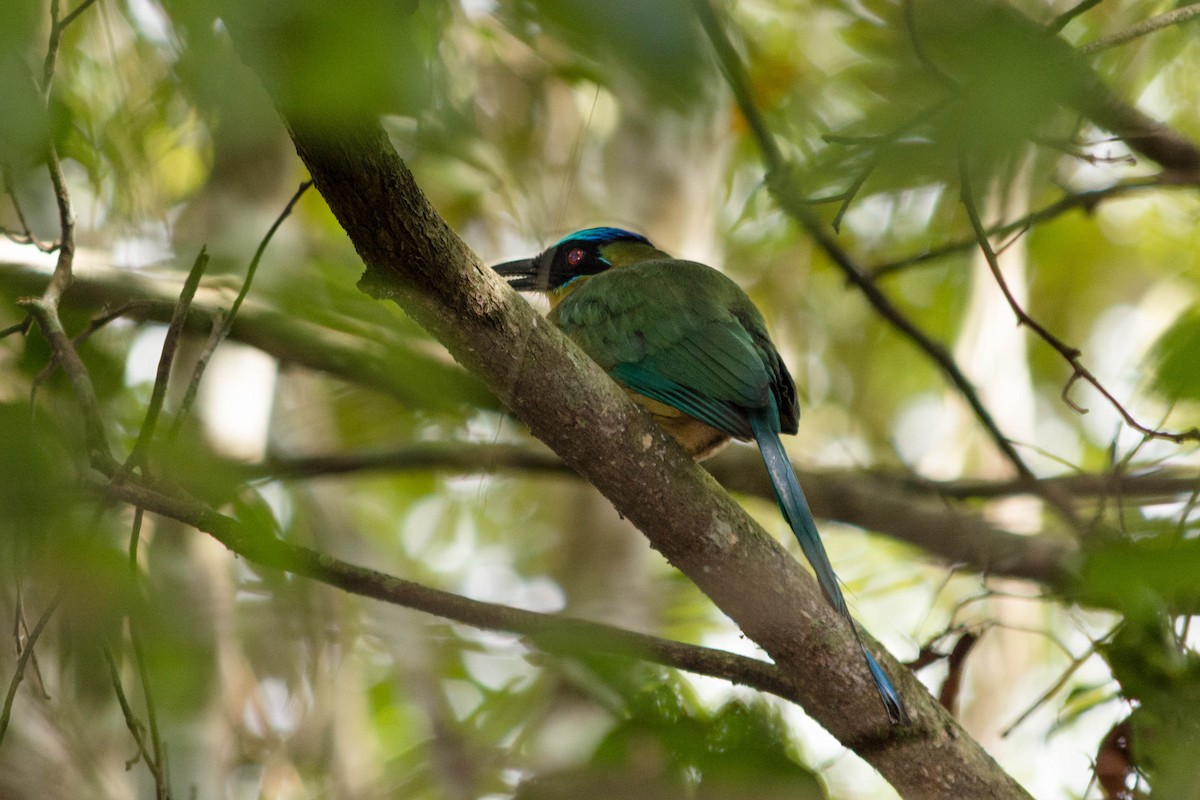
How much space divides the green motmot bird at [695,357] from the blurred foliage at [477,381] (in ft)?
1.35

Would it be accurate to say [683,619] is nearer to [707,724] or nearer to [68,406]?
[707,724]

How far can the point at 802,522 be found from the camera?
278cm

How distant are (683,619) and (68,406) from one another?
1.50 metres

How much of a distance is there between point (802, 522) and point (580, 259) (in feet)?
6.44

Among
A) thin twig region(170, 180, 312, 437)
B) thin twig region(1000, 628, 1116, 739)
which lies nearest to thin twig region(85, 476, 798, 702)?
thin twig region(170, 180, 312, 437)

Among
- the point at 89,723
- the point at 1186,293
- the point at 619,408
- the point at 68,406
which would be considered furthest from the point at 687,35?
the point at 1186,293

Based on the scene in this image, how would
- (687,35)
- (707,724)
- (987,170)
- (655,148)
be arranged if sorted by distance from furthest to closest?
(655,148)
(707,724)
(987,170)
(687,35)

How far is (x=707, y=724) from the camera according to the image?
1.95 metres

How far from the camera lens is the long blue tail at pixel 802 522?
8.04 ft

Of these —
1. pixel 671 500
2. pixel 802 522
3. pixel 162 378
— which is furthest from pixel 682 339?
pixel 162 378

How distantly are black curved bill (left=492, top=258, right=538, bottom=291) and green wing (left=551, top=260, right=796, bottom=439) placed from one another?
0.58 meters

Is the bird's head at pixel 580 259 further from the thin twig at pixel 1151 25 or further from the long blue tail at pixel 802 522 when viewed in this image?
the thin twig at pixel 1151 25

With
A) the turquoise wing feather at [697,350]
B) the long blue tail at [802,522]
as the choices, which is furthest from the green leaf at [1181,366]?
the turquoise wing feather at [697,350]

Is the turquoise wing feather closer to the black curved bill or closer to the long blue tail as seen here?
the long blue tail
